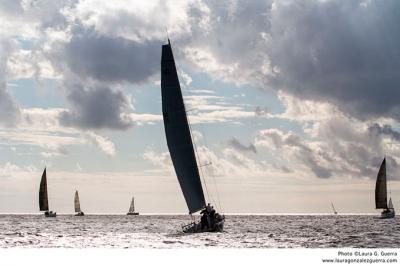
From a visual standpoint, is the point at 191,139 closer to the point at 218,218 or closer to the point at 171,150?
the point at 171,150

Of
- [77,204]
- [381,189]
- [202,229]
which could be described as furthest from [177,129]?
[77,204]

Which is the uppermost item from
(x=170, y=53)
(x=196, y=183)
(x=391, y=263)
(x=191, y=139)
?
(x=170, y=53)

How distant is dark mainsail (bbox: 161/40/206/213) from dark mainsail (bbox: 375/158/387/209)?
68684mm

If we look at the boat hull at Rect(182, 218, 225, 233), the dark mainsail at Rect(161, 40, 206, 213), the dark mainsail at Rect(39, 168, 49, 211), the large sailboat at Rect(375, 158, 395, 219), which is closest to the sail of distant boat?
the dark mainsail at Rect(39, 168, 49, 211)

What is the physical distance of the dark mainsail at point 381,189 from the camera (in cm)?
11662

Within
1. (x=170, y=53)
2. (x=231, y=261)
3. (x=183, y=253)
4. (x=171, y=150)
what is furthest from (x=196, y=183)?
(x=231, y=261)

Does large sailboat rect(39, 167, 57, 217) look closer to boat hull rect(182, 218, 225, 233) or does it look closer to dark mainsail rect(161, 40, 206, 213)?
boat hull rect(182, 218, 225, 233)

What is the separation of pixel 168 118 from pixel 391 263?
2625 centimetres

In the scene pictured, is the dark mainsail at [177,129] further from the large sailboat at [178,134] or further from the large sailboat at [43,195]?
the large sailboat at [43,195]

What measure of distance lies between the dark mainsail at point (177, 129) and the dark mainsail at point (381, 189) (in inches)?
Result: 2704

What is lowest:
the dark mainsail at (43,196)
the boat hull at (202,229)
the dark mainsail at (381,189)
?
the boat hull at (202,229)

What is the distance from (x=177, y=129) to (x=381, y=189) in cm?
7345

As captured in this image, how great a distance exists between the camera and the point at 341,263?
32219mm

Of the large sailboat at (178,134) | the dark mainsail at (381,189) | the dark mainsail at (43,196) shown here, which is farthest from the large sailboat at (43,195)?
the large sailboat at (178,134)
